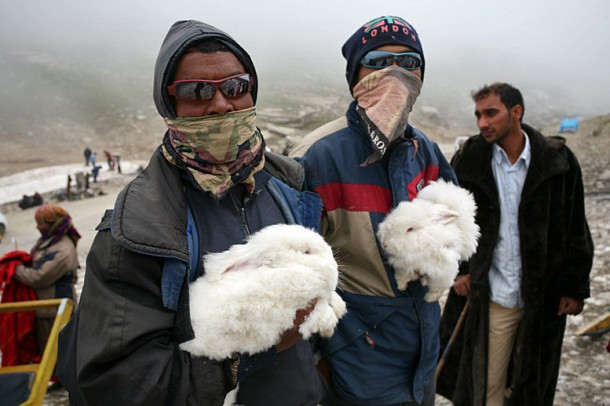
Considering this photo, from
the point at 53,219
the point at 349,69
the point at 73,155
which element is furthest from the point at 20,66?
the point at 349,69

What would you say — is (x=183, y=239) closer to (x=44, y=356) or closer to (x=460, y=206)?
(x=460, y=206)

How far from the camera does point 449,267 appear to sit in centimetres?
203

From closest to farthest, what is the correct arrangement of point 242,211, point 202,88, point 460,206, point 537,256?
point 202,88 < point 242,211 < point 460,206 < point 537,256

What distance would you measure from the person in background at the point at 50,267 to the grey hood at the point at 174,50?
3.72 meters

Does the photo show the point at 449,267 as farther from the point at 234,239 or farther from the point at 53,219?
the point at 53,219

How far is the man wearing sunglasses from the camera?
1279mm

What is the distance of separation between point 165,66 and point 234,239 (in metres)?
0.64

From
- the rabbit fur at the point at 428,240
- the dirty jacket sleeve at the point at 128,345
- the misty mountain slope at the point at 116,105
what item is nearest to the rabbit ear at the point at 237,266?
the dirty jacket sleeve at the point at 128,345

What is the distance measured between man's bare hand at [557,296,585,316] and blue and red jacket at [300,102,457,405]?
5.02ft

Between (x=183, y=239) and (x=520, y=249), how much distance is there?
253 centimetres

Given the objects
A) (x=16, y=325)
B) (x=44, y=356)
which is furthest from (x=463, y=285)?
(x=16, y=325)

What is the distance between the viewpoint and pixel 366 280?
6.89 feet

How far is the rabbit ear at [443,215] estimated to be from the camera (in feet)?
6.81

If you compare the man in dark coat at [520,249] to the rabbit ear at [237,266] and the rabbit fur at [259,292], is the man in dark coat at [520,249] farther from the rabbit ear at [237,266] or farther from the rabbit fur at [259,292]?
the rabbit ear at [237,266]
